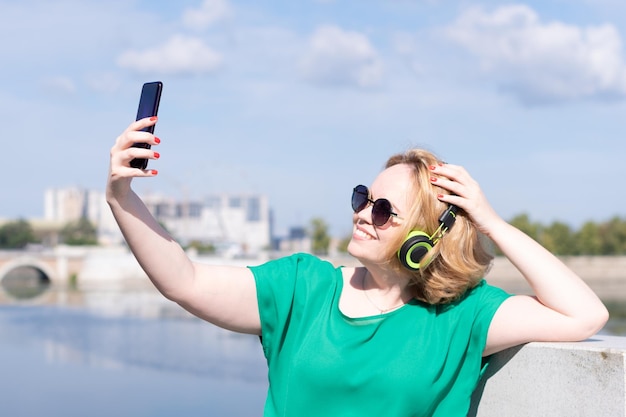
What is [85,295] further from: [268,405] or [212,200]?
[212,200]

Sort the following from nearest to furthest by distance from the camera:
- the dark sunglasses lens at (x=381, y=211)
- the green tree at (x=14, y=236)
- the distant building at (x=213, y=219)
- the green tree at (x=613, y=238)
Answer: the dark sunglasses lens at (x=381, y=211) → the green tree at (x=613, y=238) → the green tree at (x=14, y=236) → the distant building at (x=213, y=219)

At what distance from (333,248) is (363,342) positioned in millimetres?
74120

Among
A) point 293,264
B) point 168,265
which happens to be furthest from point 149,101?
point 293,264

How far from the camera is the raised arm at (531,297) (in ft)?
7.06

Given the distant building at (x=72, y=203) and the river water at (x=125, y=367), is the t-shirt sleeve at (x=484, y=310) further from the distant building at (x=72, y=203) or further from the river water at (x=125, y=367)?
the distant building at (x=72, y=203)

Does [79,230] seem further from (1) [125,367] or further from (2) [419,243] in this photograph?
(2) [419,243]

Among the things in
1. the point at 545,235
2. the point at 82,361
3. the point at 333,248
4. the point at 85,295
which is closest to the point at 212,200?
the point at 333,248

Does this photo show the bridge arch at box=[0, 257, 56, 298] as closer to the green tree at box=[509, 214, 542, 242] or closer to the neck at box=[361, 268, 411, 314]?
the green tree at box=[509, 214, 542, 242]

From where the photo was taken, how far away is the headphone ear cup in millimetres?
2152

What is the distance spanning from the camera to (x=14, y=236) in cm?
7969

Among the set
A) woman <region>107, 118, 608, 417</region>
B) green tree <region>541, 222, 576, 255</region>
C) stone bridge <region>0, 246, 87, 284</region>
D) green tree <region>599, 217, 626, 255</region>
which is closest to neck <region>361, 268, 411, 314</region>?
woman <region>107, 118, 608, 417</region>

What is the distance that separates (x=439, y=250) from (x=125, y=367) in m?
15.0

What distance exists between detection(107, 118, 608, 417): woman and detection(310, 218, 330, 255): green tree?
64233 mm

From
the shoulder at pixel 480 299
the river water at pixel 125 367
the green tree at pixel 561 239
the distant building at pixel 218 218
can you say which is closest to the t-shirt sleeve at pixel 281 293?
the shoulder at pixel 480 299
